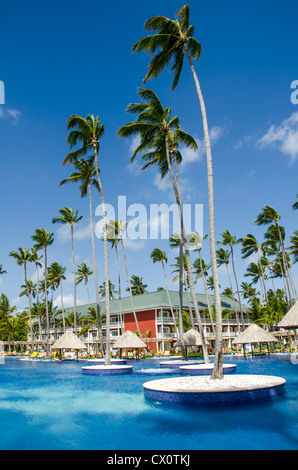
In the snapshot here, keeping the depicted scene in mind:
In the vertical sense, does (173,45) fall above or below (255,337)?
above

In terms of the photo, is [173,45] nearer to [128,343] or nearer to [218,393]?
[218,393]

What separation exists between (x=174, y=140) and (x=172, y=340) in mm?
27335

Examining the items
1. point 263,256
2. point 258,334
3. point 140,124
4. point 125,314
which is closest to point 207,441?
point 140,124

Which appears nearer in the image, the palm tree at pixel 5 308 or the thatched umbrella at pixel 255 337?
the thatched umbrella at pixel 255 337

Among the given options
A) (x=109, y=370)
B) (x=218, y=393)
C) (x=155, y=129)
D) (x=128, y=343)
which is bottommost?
(x=109, y=370)

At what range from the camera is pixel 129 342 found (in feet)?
98.0

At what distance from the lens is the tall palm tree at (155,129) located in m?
19.6

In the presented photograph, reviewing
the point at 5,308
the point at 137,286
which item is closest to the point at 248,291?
the point at 137,286

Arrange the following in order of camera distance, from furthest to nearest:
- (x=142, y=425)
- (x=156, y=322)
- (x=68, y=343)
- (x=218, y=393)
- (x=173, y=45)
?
(x=156, y=322)
(x=68, y=343)
(x=173, y=45)
(x=218, y=393)
(x=142, y=425)

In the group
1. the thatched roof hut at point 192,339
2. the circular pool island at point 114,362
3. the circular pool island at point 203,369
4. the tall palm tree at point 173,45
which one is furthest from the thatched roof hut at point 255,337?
the tall palm tree at point 173,45

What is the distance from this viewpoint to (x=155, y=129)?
20672 millimetres

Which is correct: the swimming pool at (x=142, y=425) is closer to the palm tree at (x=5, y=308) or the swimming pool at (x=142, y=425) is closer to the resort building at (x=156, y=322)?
the resort building at (x=156, y=322)

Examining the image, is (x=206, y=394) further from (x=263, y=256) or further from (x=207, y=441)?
(x=263, y=256)
